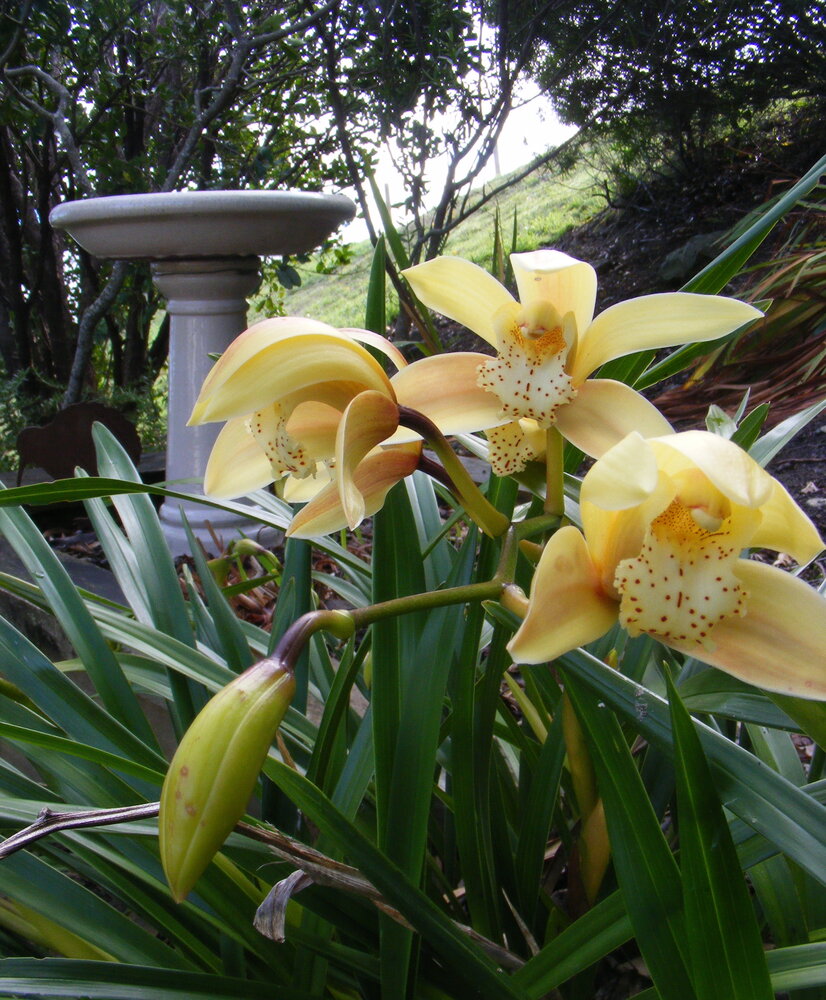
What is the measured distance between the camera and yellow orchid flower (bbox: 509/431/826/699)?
53cm

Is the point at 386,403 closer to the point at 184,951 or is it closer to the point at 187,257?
the point at 184,951

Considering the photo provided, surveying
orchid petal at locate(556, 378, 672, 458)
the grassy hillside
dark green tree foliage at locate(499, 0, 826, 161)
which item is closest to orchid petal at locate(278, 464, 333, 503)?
orchid petal at locate(556, 378, 672, 458)

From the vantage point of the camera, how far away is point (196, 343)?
8.36 ft

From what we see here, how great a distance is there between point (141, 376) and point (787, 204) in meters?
4.30

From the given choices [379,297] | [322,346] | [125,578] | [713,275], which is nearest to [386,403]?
[322,346]

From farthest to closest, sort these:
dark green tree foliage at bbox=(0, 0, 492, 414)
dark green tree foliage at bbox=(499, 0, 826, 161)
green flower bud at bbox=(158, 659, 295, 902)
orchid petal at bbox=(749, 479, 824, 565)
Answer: dark green tree foliage at bbox=(499, 0, 826, 161), dark green tree foliage at bbox=(0, 0, 492, 414), orchid petal at bbox=(749, 479, 824, 565), green flower bud at bbox=(158, 659, 295, 902)

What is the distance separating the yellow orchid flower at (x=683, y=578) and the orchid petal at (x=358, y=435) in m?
0.15

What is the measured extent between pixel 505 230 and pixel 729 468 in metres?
4.66

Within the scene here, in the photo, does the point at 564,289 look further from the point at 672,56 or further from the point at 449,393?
the point at 672,56

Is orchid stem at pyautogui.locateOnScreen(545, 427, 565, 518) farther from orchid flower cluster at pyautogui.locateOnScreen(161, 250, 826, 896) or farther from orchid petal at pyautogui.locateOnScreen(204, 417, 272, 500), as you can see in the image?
orchid petal at pyautogui.locateOnScreen(204, 417, 272, 500)

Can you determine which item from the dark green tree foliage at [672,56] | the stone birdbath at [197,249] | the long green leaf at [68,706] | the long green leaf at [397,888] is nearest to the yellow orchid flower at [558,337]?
the long green leaf at [397,888]

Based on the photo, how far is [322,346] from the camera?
Answer: 625 millimetres

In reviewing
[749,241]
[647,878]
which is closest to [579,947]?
[647,878]

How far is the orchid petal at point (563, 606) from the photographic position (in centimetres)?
52
